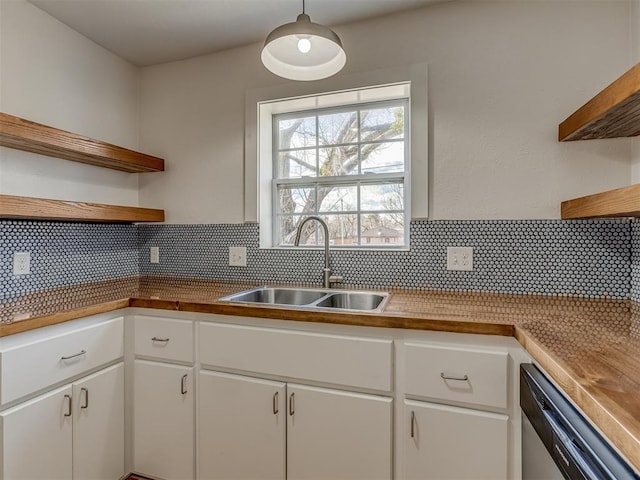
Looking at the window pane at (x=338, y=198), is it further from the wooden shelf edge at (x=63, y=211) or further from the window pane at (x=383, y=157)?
the wooden shelf edge at (x=63, y=211)

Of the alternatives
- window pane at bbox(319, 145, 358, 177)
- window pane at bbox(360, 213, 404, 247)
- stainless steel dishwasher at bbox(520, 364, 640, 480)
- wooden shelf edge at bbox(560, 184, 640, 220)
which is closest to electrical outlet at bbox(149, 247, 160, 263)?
window pane at bbox(319, 145, 358, 177)

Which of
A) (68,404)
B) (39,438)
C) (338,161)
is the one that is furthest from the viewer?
(338,161)

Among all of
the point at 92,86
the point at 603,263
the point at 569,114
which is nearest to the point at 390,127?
the point at 569,114

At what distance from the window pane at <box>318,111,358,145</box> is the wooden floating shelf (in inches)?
44.1

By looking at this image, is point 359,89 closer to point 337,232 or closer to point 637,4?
point 337,232

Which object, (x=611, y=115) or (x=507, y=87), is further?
(x=507, y=87)

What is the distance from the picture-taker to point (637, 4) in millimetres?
1475

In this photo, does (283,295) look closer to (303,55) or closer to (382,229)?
(382,229)

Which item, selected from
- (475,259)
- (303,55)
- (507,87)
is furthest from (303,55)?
(475,259)

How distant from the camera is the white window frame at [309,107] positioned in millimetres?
1802

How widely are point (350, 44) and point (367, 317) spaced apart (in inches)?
61.6

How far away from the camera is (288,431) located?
1386 mm

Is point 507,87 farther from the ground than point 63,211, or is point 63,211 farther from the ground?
point 507,87

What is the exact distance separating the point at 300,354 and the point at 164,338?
0.68 metres
